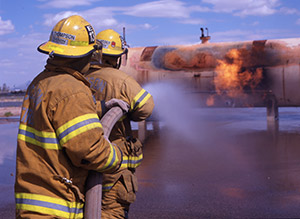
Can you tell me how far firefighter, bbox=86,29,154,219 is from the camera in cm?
308

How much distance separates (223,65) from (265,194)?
798 cm

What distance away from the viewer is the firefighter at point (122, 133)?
3.08 m

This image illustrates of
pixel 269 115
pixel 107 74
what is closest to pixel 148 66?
pixel 269 115

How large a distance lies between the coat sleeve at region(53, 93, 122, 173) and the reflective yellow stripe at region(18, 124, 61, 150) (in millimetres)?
41

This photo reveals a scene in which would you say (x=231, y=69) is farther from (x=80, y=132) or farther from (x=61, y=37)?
(x=80, y=132)

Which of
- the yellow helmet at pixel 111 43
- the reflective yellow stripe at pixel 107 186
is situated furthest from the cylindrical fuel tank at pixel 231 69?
the reflective yellow stripe at pixel 107 186

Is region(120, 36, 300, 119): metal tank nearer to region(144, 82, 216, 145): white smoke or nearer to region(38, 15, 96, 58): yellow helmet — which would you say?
region(144, 82, 216, 145): white smoke

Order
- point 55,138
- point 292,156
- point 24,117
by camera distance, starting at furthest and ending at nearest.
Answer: point 292,156 → point 24,117 → point 55,138

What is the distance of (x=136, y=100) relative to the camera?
3.16 m

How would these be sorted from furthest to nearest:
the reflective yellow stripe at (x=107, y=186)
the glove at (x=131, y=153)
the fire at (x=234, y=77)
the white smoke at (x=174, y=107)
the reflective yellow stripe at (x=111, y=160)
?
the white smoke at (x=174, y=107) → the fire at (x=234, y=77) → the glove at (x=131, y=153) → the reflective yellow stripe at (x=107, y=186) → the reflective yellow stripe at (x=111, y=160)

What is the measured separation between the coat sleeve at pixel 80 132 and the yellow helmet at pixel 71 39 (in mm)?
364

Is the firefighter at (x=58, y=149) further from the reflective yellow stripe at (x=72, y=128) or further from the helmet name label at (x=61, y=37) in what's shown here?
the helmet name label at (x=61, y=37)

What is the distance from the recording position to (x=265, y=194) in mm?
5316

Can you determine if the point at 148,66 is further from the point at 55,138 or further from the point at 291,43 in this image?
the point at 55,138
